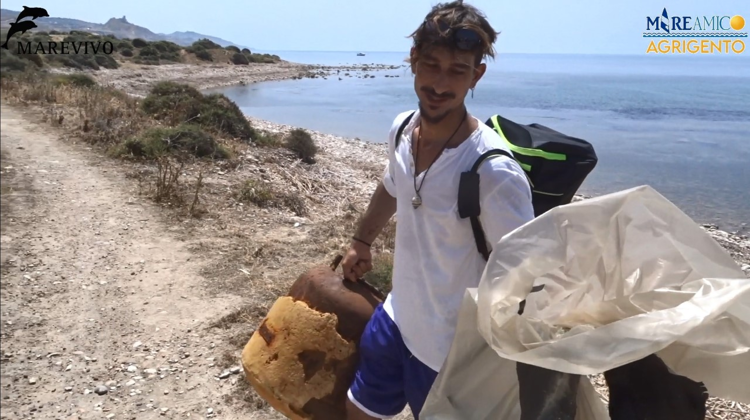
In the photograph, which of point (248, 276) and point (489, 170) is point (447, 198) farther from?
point (248, 276)

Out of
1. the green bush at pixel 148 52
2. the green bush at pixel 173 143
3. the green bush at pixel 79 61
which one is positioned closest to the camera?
the green bush at pixel 173 143

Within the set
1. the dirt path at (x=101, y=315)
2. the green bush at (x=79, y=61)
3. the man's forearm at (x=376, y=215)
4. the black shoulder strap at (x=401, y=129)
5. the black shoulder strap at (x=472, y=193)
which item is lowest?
the dirt path at (x=101, y=315)

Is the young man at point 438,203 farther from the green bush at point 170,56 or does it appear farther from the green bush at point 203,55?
the green bush at point 203,55

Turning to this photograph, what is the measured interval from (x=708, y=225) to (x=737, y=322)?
11263mm

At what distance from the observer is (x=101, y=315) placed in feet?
13.3

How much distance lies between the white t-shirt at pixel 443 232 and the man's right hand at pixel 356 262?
351mm

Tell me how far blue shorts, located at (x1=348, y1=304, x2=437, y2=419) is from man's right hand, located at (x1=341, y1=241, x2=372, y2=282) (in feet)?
0.83

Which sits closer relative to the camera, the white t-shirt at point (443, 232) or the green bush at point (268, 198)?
the white t-shirt at point (443, 232)

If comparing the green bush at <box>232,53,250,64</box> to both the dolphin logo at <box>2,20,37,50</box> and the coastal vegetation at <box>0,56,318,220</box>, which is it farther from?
the dolphin logo at <box>2,20,37,50</box>

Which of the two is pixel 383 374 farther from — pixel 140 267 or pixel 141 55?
pixel 141 55

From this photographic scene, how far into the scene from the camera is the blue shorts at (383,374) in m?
1.90

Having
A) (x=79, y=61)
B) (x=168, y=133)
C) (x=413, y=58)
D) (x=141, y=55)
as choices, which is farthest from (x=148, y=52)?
(x=413, y=58)

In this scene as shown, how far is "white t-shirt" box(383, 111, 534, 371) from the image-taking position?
160 centimetres

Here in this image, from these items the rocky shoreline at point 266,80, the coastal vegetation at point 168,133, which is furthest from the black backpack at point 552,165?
the coastal vegetation at point 168,133
